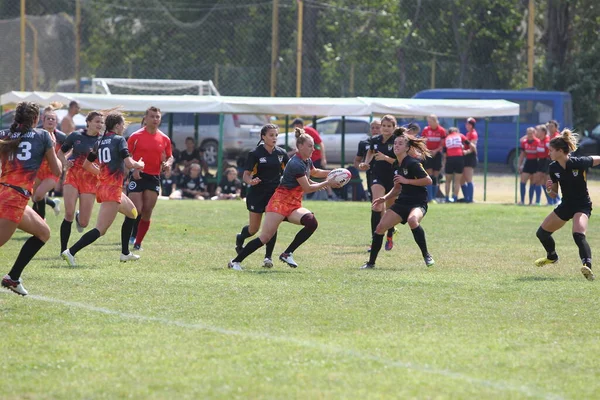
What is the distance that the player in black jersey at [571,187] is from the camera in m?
10.7

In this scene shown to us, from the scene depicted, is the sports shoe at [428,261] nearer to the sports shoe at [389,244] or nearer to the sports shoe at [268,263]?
the sports shoe at [268,263]

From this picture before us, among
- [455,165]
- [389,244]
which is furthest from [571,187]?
[455,165]

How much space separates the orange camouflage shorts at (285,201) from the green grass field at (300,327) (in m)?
0.65

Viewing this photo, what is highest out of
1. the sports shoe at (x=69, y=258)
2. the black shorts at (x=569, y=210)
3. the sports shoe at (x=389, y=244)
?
the black shorts at (x=569, y=210)

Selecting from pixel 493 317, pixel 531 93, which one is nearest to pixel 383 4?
pixel 531 93

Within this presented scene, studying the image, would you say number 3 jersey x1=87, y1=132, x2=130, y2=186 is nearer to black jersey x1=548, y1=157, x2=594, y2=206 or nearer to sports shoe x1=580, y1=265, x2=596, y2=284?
black jersey x1=548, y1=157, x2=594, y2=206

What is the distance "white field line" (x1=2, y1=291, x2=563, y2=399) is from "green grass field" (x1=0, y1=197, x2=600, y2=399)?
0.01m

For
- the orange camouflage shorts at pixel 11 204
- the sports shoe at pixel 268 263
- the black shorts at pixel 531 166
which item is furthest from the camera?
the black shorts at pixel 531 166

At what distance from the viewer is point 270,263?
11.2 metres

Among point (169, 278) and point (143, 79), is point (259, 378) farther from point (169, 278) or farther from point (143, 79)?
point (143, 79)

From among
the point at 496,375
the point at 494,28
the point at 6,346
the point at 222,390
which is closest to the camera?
the point at 222,390

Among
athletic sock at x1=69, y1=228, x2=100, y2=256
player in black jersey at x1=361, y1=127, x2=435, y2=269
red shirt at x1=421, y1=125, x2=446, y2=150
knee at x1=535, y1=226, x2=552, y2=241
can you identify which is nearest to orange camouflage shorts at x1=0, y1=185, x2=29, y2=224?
athletic sock at x1=69, y1=228, x2=100, y2=256

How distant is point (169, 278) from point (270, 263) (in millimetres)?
1411

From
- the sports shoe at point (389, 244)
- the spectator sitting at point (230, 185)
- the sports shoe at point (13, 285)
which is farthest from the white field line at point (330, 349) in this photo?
the spectator sitting at point (230, 185)
